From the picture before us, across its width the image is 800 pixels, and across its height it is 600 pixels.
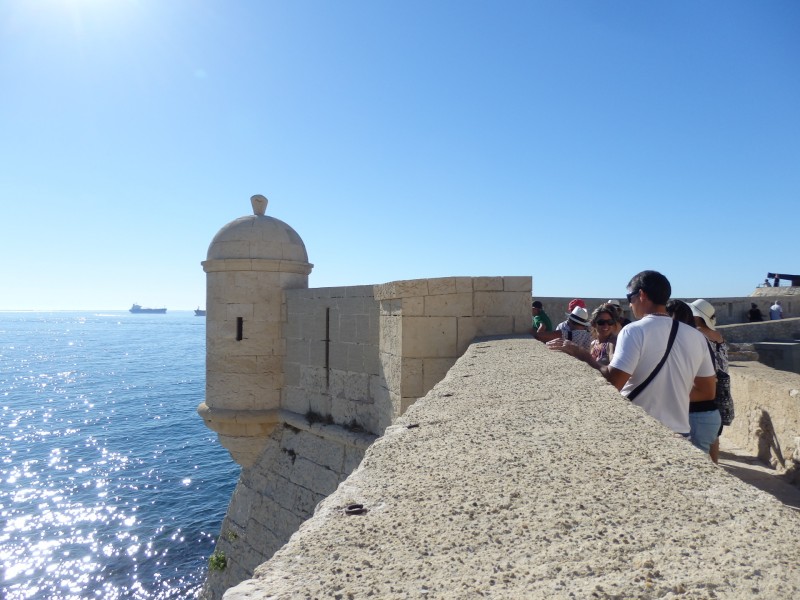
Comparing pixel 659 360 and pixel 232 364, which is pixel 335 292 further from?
pixel 659 360

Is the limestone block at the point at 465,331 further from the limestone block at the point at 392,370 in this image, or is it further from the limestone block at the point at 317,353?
the limestone block at the point at 317,353

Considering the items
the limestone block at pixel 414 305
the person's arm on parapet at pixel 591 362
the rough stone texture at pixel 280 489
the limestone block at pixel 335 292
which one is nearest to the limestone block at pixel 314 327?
the limestone block at pixel 335 292

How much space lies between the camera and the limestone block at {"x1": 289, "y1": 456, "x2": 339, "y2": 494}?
657 centimetres

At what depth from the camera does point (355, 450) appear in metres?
6.23

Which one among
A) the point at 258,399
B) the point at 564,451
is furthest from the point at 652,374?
the point at 258,399

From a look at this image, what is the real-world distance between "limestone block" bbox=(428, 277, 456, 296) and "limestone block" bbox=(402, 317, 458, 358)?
236mm

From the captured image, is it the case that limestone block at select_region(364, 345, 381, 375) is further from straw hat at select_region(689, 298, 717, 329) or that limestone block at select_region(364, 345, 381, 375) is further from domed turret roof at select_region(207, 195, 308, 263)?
straw hat at select_region(689, 298, 717, 329)

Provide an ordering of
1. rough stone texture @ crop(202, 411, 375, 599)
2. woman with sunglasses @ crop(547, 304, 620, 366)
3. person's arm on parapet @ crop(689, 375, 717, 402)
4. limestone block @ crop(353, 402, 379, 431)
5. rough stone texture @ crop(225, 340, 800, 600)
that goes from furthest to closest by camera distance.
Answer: rough stone texture @ crop(202, 411, 375, 599) → limestone block @ crop(353, 402, 379, 431) → woman with sunglasses @ crop(547, 304, 620, 366) → person's arm on parapet @ crop(689, 375, 717, 402) → rough stone texture @ crop(225, 340, 800, 600)

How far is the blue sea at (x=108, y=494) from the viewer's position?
1243 centimetres

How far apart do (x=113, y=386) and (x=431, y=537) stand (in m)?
43.0

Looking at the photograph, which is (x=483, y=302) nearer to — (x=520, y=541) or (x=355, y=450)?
(x=355, y=450)

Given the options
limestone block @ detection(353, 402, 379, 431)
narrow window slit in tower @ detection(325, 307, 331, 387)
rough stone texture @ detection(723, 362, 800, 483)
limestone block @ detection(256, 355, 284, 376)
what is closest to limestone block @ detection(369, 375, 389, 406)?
limestone block @ detection(353, 402, 379, 431)

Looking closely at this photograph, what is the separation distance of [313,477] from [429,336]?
9.91 ft

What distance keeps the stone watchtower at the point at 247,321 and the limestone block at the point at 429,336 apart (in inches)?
121
